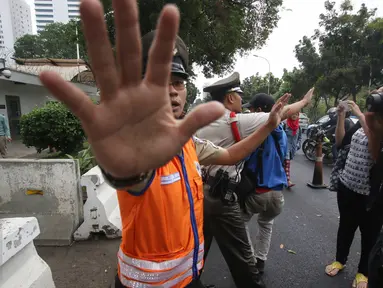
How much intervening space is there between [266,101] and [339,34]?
18.5 metres

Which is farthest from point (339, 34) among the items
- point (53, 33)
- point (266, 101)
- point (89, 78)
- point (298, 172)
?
point (53, 33)

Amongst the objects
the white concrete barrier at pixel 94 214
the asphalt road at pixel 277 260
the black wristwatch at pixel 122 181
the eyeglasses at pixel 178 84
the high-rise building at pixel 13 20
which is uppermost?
the high-rise building at pixel 13 20

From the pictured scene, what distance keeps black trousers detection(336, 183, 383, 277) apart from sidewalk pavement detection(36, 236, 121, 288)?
227 cm

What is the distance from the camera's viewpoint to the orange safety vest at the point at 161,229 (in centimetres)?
103

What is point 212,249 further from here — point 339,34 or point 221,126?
point 339,34

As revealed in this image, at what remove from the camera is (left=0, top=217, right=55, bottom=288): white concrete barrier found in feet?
4.64

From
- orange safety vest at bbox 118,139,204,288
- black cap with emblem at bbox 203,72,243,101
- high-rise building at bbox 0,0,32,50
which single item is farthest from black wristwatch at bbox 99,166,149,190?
high-rise building at bbox 0,0,32,50

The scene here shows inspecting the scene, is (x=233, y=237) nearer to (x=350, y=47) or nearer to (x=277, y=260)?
(x=277, y=260)

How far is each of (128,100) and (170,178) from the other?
43 centimetres

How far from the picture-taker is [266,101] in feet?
9.62

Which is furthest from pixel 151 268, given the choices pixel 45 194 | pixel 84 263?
pixel 45 194

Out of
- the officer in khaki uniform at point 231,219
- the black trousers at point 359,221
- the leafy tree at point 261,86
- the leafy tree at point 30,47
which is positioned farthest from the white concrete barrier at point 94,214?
the leafy tree at point 30,47

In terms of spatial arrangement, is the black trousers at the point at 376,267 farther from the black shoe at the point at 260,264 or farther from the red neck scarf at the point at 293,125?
the red neck scarf at the point at 293,125

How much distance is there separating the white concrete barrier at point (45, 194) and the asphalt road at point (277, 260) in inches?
8.1
